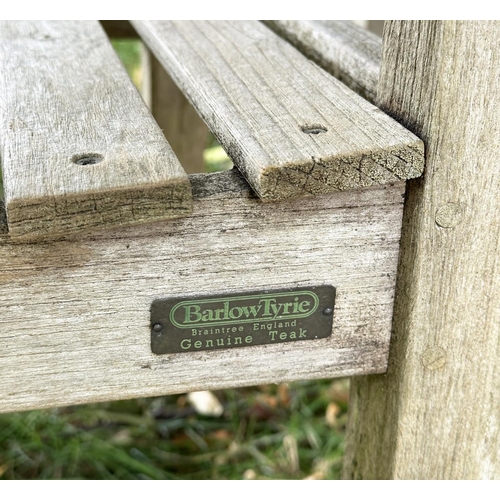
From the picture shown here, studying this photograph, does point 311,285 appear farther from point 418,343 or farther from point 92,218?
point 92,218

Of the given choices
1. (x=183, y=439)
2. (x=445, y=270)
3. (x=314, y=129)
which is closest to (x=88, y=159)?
(x=314, y=129)

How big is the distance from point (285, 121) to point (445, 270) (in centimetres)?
34

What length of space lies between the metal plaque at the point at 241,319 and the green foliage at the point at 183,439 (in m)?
1.28

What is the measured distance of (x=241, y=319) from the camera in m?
1.13

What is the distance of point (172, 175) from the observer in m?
0.95

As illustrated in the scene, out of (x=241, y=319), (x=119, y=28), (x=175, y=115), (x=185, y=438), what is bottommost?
(x=185, y=438)

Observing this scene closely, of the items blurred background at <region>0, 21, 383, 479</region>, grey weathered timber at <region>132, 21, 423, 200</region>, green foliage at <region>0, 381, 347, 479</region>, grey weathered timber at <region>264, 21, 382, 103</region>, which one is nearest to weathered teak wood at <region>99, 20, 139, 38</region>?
blurred background at <region>0, 21, 383, 479</region>

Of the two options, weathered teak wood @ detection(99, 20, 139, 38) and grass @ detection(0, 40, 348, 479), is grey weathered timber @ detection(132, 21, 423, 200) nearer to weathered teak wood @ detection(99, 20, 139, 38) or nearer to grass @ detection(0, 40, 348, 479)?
weathered teak wood @ detection(99, 20, 139, 38)

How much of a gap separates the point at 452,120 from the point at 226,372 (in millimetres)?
517

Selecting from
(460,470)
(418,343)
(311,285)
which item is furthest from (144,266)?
(460,470)

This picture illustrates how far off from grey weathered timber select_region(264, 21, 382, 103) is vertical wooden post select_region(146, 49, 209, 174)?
36.9 inches

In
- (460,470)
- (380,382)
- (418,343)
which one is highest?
(418,343)

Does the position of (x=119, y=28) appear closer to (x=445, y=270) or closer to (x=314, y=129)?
(x=314, y=129)

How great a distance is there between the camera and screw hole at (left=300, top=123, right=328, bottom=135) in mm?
1063
